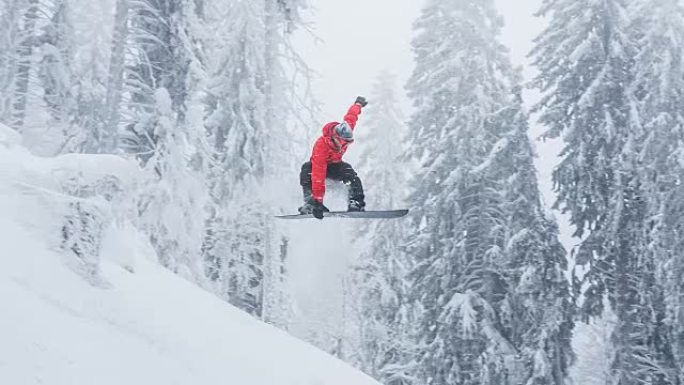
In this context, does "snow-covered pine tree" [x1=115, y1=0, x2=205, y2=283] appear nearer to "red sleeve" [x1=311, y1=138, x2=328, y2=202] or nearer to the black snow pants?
the black snow pants

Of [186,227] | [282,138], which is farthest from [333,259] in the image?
[186,227]

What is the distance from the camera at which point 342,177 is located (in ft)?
33.4

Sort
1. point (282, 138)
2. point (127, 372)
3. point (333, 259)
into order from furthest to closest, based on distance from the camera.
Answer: point (333, 259), point (282, 138), point (127, 372)

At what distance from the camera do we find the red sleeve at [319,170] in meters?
9.51

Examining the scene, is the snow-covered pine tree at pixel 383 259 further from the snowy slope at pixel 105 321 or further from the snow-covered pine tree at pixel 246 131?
the snowy slope at pixel 105 321

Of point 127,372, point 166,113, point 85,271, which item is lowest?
point 127,372

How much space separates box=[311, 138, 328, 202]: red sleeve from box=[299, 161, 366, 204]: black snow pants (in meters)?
0.53

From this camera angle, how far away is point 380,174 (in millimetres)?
→ 24203

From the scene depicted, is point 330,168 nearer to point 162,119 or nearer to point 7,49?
point 162,119

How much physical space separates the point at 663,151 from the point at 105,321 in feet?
48.0

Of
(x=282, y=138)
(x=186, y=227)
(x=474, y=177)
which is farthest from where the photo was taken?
(x=282, y=138)

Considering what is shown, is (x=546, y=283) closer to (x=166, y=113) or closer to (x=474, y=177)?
(x=474, y=177)

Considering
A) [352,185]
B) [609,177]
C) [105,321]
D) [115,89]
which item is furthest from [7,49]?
[609,177]

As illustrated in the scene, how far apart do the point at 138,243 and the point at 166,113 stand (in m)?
4.04
